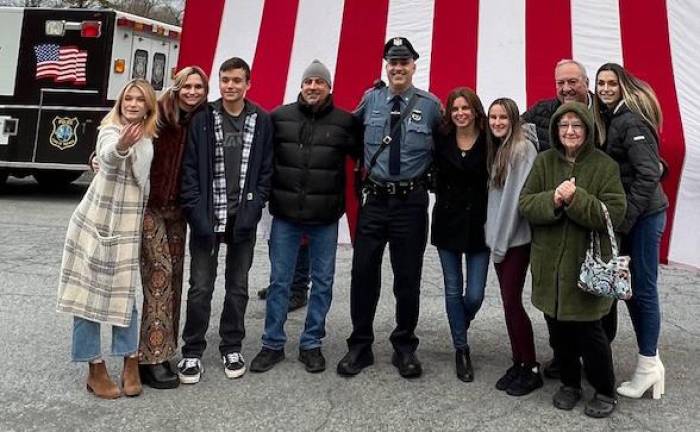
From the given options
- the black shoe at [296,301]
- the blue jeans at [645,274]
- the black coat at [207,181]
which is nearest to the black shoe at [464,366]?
the blue jeans at [645,274]

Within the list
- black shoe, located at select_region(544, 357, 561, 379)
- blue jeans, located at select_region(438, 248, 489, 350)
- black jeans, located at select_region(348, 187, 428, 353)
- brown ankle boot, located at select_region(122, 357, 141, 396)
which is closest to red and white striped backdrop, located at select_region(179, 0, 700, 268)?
black jeans, located at select_region(348, 187, 428, 353)

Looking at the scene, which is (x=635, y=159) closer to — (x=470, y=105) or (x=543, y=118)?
(x=543, y=118)

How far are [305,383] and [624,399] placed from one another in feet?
5.11

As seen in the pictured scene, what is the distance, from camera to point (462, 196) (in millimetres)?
3404

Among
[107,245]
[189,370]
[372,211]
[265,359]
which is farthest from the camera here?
[265,359]

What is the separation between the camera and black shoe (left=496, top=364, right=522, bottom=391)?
11.1ft

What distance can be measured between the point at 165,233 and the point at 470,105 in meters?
1.59

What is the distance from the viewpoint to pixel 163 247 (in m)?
3.27

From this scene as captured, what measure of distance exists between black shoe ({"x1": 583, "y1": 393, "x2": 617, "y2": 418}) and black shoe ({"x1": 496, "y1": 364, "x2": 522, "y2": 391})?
378mm

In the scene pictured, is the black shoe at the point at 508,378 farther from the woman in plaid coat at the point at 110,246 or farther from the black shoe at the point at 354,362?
the woman in plaid coat at the point at 110,246

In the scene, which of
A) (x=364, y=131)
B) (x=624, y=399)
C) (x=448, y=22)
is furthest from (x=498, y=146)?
(x=624, y=399)

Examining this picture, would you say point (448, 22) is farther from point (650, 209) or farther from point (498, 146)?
point (650, 209)

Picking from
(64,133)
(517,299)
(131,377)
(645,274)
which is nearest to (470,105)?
(517,299)

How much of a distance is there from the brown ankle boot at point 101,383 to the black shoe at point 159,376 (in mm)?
162
